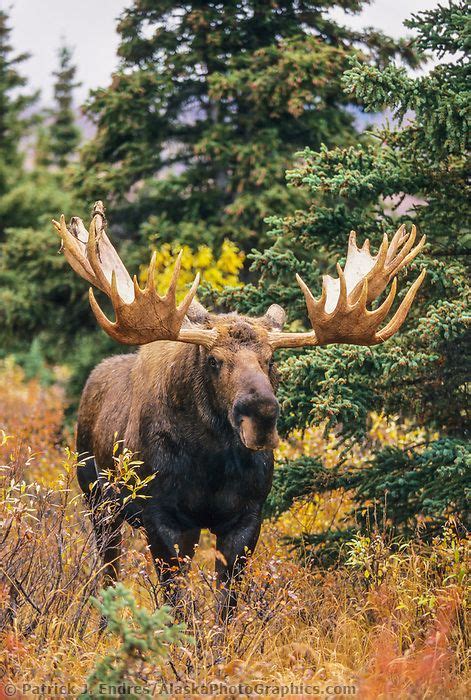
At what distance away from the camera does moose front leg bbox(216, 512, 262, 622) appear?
5.61m

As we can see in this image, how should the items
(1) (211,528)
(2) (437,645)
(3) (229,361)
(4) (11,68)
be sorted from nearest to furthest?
(2) (437,645), (3) (229,361), (1) (211,528), (4) (11,68)

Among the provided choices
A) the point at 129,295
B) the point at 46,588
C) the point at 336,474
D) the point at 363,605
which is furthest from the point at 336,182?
the point at 46,588

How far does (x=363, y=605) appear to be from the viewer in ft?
18.8

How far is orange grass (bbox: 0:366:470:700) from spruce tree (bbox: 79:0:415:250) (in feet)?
22.8

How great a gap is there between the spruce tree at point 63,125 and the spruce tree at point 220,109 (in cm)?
2109

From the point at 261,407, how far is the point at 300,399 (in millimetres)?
1499

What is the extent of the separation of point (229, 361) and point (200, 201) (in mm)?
7863

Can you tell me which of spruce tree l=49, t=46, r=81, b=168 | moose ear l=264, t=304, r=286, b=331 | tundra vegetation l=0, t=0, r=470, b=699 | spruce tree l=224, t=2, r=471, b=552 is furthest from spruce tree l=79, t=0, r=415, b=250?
spruce tree l=49, t=46, r=81, b=168

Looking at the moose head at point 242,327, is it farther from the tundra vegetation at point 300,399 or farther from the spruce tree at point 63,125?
the spruce tree at point 63,125

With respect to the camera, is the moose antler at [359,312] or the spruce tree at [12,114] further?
the spruce tree at [12,114]

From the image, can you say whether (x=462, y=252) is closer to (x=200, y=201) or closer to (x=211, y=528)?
(x=211, y=528)

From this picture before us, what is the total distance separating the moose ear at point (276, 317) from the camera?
6.07 m

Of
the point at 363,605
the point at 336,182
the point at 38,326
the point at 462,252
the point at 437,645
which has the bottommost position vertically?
the point at 38,326

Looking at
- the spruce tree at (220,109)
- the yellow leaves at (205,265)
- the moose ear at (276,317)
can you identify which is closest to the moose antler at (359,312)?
the moose ear at (276,317)
